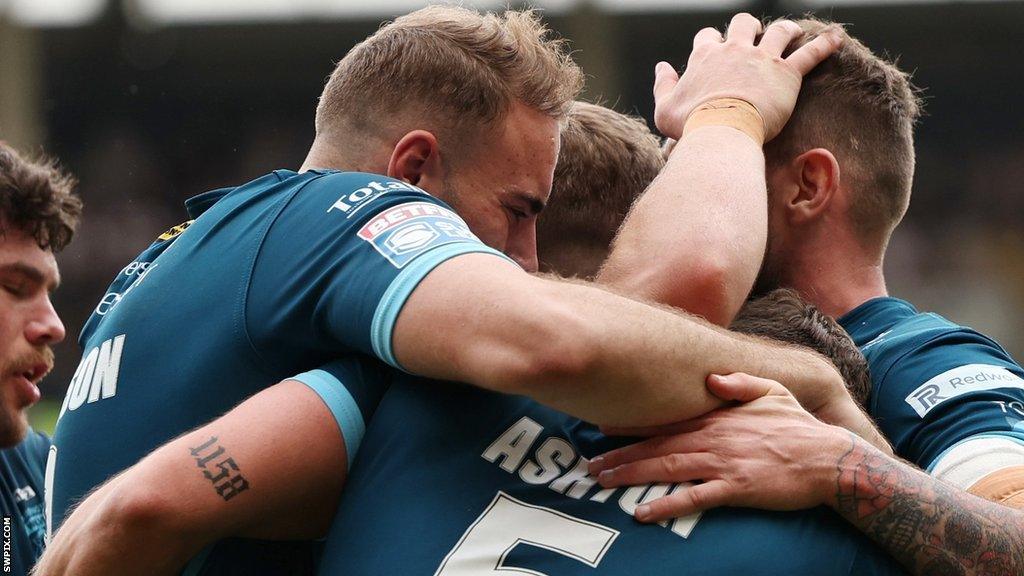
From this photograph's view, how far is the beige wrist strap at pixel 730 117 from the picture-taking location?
3197 mm

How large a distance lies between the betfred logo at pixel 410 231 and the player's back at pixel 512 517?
0.27m

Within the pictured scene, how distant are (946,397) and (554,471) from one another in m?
1.05

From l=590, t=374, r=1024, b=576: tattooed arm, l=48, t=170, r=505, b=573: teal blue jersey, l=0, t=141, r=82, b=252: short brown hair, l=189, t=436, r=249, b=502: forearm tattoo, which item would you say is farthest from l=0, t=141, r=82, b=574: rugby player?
l=590, t=374, r=1024, b=576: tattooed arm

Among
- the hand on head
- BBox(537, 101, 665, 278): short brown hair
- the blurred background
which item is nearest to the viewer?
the hand on head

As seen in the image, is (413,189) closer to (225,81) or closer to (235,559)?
(235,559)

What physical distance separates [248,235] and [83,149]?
15281 mm

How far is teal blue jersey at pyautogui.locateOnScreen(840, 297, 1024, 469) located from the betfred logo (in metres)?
1.19

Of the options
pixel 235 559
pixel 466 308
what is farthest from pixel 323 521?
pixel 466 308

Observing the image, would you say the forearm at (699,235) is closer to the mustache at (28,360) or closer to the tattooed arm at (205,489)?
the tattooed arm at (205,489)

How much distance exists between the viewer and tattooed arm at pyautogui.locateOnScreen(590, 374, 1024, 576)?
233cm

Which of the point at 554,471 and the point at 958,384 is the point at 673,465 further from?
the point at 958,384

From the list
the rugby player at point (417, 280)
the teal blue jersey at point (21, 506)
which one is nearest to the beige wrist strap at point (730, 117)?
the rugby player at point (417, 280)

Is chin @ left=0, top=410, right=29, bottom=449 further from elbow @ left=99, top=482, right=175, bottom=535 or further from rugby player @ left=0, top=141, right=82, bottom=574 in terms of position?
elbow @ left=99, top=482, right=175, bottom=535

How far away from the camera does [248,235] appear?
2646mm
